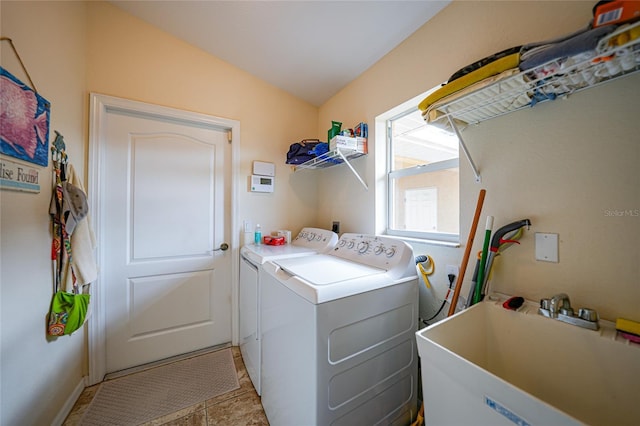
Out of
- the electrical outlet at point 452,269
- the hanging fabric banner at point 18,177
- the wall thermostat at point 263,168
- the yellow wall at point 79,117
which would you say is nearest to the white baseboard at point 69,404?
the yellow wall at point 79,117

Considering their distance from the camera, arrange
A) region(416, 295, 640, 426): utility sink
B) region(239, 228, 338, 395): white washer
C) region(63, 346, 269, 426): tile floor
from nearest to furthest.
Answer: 1. region(416, 295, 640, 426): utility sink
2. region(63, 346, 269, 426): tile floor
3. region(239, 228, 338, 395): white washer

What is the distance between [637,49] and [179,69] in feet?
8.81

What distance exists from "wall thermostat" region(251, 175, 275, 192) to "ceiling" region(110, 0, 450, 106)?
3.40 feet

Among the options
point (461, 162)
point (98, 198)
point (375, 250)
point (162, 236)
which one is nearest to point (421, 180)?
point (461, 162)

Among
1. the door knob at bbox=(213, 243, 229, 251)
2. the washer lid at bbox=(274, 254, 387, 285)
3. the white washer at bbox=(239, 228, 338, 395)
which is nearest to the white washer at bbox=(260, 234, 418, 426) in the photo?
the washer lid at bbox=(274, 254, 387, 285)

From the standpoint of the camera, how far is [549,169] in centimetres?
98

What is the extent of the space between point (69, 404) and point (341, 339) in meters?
1.92

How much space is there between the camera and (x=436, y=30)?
1.38 metres

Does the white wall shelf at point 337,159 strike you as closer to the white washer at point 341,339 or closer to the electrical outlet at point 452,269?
the white washer at point 341,339

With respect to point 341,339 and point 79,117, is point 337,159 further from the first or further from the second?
point 79,117

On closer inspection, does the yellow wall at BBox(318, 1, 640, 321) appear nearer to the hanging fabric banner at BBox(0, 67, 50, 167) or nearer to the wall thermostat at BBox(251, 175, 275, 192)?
the wall thermostat at BBox(251, 175, 275, 192)

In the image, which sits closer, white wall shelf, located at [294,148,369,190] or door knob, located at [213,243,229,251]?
white wall shelf, located at [294,148,369,190]

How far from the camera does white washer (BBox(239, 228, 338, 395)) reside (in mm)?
1547

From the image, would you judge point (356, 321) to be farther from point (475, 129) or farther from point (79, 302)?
point (79, 302)
